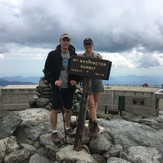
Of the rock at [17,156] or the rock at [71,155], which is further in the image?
the rock at [17,156]

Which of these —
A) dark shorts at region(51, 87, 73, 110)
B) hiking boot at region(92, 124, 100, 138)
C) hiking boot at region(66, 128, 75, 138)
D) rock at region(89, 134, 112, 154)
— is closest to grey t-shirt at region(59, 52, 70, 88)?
dark shorts at region(51, 87, 73, 110)

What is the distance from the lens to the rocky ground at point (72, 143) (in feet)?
25.8

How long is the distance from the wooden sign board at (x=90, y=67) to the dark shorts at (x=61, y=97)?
70cm

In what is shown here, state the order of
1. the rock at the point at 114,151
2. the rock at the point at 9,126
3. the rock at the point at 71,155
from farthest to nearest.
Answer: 1. the rock at the point at 9,126
2. the rock at the point at 114,151
3. the rock at the point at 71,155

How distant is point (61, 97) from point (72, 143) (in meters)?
1.71

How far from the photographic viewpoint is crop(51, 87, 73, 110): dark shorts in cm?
763

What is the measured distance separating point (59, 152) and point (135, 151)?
2.65 meters

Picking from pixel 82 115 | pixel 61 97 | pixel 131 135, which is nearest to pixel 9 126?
pixel 61 97

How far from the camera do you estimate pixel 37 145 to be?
8.84m

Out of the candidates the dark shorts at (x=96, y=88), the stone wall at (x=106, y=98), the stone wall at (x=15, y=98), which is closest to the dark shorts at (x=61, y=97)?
the dark shorts at (x=96, y=88)

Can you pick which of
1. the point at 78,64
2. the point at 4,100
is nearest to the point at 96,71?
the point at 78,64

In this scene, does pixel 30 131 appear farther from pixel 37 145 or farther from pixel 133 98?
pixel 133 98

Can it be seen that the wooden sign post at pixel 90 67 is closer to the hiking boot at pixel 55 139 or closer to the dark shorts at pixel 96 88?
the dark shorts at pixel 96 88

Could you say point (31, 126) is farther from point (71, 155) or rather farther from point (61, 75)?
point (61, 75)
